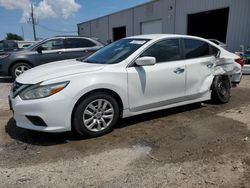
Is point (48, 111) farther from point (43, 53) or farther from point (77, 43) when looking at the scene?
point (77, 43)

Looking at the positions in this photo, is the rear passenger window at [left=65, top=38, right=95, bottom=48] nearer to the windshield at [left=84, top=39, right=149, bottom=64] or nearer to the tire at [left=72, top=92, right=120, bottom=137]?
the windshield at [left=84, top=39, right=149, bottom=64]

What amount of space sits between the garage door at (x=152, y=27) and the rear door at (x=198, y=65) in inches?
646

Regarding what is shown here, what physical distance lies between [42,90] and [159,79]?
1.90 metres

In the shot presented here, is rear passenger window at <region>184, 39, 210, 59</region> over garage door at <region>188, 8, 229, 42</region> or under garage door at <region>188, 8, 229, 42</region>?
under

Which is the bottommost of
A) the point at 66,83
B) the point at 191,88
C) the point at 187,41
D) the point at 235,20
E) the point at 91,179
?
the point at 91,179

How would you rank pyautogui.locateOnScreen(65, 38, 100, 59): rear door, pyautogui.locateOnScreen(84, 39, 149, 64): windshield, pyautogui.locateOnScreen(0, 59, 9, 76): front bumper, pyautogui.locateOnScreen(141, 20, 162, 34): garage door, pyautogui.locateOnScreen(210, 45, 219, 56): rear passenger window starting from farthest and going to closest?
pyautogui.locateOnScreen(141, 20, 162, 34): garage door, pyautogui.locateOnScreen(65, 38, 100, 59): rear door, pyautogui.locateOnScreen(0, 59, 9, 76): front bumper, pyautogui.locateOnScreen(210, 45, 219, 56): rear passenger window, pyautogui.locateOnScreen(84, 39, 149, 64): windshield

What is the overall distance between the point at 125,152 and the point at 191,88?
205cm

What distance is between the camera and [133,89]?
3.90 metres

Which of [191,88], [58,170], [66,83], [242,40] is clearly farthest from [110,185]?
[242,40]

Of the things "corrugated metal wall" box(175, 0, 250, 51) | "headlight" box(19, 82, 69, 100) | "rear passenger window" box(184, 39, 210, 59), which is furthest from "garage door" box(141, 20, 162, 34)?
"headlight" box(19, 82, 69, 100)

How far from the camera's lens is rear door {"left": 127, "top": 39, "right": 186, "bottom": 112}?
155 inches

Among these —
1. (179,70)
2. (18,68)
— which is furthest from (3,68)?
(179,70)

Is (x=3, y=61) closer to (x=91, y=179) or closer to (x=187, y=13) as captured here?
(x=91, y=179)

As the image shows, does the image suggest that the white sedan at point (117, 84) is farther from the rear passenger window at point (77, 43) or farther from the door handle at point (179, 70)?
the rear passenger window at point (77, 43)
